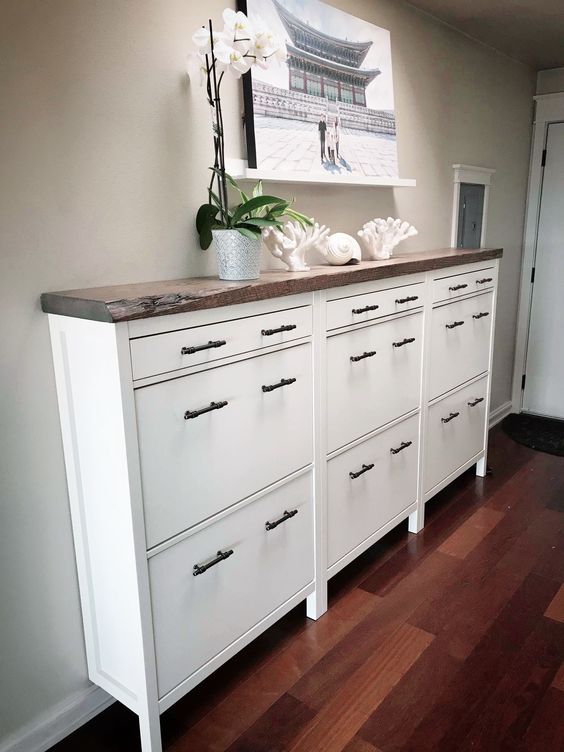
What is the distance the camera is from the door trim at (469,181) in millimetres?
3162

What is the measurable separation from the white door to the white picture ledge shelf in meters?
1.78

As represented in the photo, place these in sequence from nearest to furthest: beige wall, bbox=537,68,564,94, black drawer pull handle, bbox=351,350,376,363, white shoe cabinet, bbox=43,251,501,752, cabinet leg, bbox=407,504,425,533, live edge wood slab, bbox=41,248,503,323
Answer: live edge wood slab, bbox=41,248,503,323, white shoe cabinet, bbox=43,251,501,752, black drawer pull handle, bbox=351,350,376,363, cabinet leg, bbox=407,504,425,533, beige wall, bbox=537,68,564,94

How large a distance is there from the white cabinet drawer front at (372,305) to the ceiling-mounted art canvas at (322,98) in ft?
1.59

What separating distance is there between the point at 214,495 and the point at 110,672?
0.55 meters

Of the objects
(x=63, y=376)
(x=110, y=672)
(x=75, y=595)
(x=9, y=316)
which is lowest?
(x=110, y=672)

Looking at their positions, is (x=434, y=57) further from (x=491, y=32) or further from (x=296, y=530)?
(x=296, y=530)

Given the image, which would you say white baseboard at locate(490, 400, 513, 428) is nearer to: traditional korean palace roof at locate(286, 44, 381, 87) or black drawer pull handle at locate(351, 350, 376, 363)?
black drawer pull handle at locate(351, 350, 376, 363)

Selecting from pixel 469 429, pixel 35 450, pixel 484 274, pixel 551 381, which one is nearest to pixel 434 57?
pixel 484 274

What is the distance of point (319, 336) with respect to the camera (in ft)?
6.09

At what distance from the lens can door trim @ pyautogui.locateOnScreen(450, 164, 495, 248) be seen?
3.16m

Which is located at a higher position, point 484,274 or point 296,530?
point 484,274

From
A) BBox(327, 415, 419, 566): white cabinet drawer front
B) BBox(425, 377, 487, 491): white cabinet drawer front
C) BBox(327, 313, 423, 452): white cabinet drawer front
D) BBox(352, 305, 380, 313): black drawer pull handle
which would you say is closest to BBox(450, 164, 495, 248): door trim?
BBox(425, 377, 487, 491): white cabinet drawer front

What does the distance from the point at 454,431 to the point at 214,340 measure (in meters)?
1.66

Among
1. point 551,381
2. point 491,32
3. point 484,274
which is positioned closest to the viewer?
point 484,274
